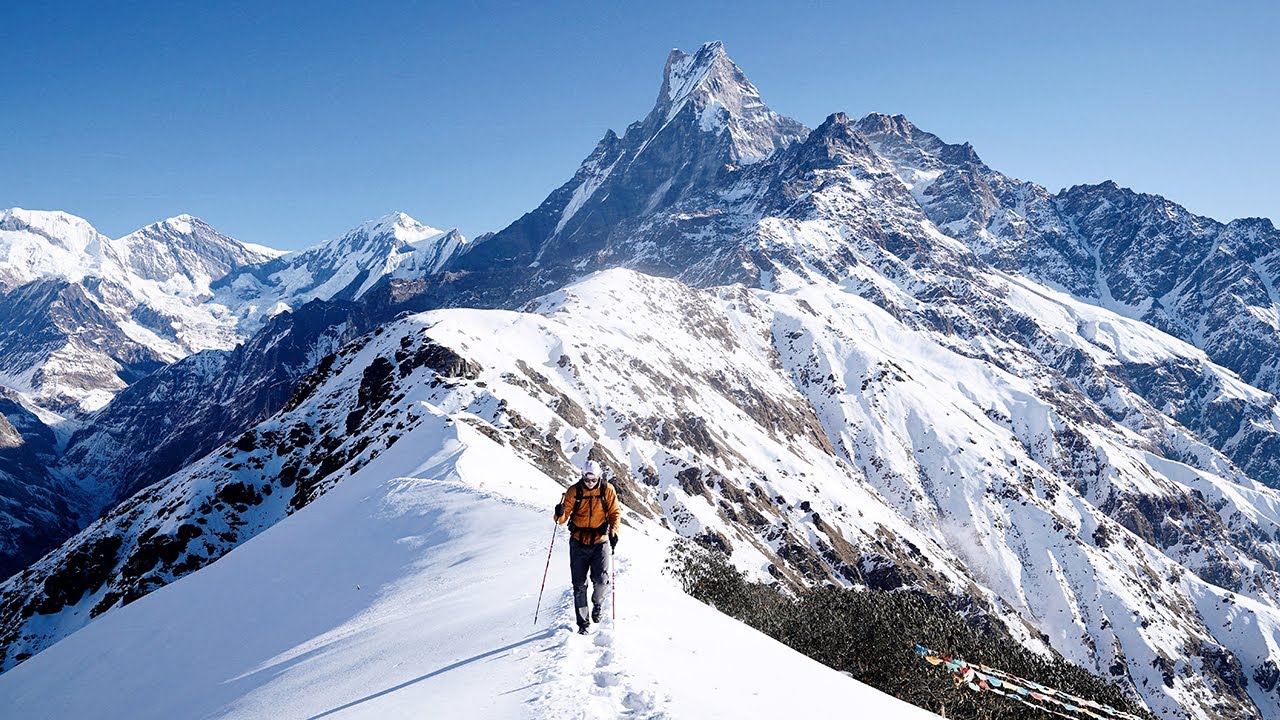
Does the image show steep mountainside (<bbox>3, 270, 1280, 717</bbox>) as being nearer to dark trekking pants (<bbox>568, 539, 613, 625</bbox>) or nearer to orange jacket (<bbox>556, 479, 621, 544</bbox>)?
orange jacket (<bbox>556, 479, 621, 544</bbox>)

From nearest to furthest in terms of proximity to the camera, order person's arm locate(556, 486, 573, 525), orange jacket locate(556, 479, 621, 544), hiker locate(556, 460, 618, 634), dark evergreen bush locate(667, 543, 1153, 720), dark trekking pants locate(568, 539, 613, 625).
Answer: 1. dark trekking pants locate(568, 539, 613, 625)
2. hiker locate(556, 460, 618, 634)
3. orange jacket locate(556, 479, 621, 544)
4. person's arm locate(556, 486, 573, 525)
5. dark evergreen bush locate(667, 543, 1153, 720)

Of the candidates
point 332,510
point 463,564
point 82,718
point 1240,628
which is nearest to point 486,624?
point 463,564

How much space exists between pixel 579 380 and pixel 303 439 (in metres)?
53.2

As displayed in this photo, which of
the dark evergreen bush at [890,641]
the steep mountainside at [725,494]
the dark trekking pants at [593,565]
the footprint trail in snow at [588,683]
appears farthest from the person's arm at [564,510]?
the steep mountainside at [725,494]

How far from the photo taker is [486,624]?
13.8 metres

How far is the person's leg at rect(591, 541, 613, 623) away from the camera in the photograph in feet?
44.0

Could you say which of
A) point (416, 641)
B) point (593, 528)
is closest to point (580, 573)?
point (593, 528)

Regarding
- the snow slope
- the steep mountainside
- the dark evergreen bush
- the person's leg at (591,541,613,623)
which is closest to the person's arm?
the person's leg at (591,541,613,623)

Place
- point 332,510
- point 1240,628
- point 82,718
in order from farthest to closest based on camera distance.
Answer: point 1240,628 → point 332,510 → point 82,718

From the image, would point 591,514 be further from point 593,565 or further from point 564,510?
point 593,565

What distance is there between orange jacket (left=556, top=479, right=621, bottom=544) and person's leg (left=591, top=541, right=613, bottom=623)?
231 millimetres

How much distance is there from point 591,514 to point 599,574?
125 cm

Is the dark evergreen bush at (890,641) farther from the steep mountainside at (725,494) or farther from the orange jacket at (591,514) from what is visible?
the steep mountainside at (725,494)

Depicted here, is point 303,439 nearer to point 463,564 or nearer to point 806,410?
point 463,564
